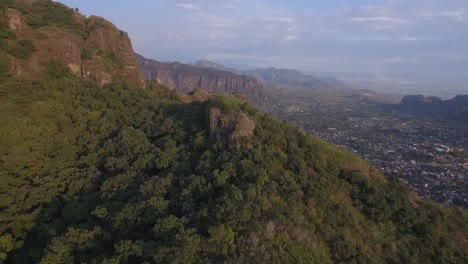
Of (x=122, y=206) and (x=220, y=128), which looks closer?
(x=122, y=206)

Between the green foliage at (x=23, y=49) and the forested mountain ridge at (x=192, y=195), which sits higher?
the green foliage at (x=23, y=49)

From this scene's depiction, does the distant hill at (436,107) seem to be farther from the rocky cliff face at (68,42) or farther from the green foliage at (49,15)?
the green foliage at (49,15)

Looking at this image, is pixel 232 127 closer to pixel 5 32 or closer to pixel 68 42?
pixel 68 42

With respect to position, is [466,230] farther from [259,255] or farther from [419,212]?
[259,255]

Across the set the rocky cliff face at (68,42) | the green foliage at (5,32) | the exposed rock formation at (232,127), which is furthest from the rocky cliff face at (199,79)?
the exposed rock formation at (232,127)

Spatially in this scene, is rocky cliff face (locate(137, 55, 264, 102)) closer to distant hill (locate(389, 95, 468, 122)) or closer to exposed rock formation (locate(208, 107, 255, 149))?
distant hill (locate(389, 95, 468, 122))

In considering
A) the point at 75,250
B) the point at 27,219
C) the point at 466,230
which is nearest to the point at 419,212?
the point at 466,230

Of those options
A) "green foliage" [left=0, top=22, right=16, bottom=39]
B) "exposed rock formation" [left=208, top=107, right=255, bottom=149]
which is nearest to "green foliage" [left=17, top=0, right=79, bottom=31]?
"green foliage" [left=0, top=22, right=16, bottom=39]
